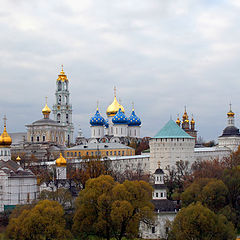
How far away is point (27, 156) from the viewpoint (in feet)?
254

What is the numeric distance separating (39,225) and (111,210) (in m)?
4.35

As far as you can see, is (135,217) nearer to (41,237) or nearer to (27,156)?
(41,237)

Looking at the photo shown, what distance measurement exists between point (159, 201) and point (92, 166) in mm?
18095

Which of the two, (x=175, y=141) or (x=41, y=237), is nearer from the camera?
(x=41, y=237)

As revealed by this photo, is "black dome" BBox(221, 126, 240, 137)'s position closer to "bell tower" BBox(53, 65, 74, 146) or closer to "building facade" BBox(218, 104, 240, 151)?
"building facade" BBox(218, 104, 240, 151)

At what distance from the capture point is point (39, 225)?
32.2 meters

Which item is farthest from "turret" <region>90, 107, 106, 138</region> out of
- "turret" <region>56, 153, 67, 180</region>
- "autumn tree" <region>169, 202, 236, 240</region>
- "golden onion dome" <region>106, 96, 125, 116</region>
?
"autumn tree" <region>169, 202, 236, 240</region>

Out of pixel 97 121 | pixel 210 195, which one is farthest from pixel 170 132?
pixel 210 195

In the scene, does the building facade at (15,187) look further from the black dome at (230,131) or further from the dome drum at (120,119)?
the dome drum at (120,119)

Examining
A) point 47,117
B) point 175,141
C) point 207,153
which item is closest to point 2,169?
point 175,141

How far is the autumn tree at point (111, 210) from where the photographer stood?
3456 centimetres

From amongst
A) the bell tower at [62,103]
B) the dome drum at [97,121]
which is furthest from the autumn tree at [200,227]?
the bell tower at [62,103]

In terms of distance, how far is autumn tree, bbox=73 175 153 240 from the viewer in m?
34.6

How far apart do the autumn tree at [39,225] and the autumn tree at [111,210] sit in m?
2.11
